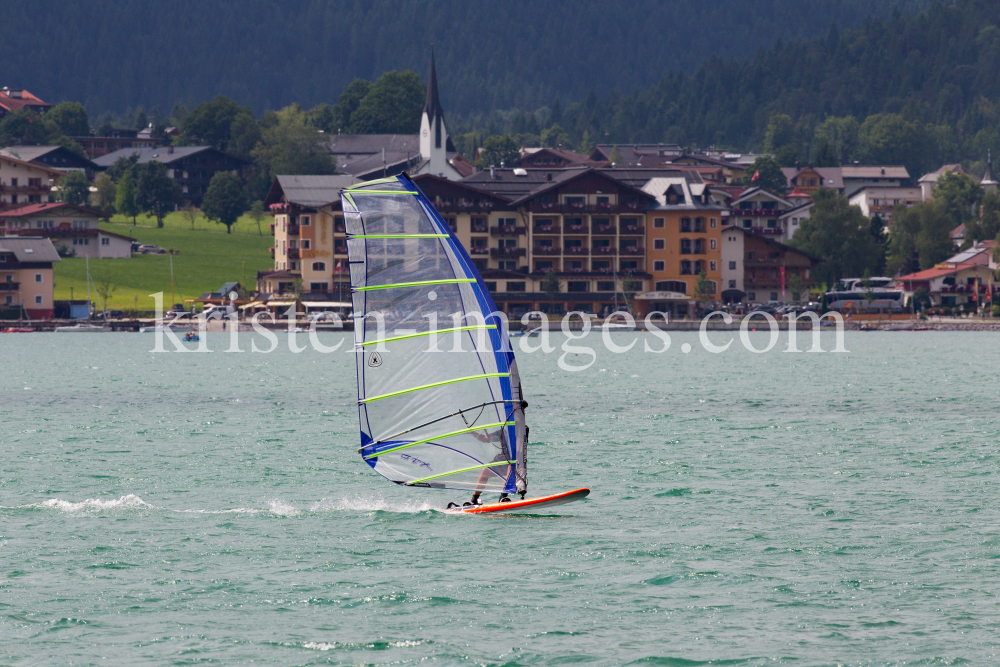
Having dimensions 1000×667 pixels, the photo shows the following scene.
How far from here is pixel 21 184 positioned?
14638cm

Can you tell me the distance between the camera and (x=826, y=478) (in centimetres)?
2962

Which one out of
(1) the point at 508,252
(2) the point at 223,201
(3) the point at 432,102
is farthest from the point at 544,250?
(3) the point at 432,102

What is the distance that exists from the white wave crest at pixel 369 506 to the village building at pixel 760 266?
328 ft

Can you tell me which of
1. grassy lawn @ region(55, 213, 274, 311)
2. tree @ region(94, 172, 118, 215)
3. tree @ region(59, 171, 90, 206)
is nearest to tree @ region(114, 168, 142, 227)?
grassy lawn @ region(55, 213, 274, 311)

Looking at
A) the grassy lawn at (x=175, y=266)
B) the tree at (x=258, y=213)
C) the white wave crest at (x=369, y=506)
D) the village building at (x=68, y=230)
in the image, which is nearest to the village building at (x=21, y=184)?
the village building at (x=68, y=230)

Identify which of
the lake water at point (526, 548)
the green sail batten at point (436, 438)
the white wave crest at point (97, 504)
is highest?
the green sail batten at point (436, 438)

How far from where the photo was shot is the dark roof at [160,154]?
597 ft

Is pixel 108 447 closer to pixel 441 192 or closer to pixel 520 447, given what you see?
pixel 520 447

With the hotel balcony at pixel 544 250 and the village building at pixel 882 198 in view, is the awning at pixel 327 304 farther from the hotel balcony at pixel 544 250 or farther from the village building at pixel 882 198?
the village building at pixel 882 198

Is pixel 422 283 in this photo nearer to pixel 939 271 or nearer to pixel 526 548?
pixel 526 548

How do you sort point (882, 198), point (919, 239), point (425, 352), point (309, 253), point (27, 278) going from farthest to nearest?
point (882, 198)
point (919, 239)
point (309, 253)
point (27, 278)
point (425, 352)

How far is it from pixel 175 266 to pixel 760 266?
55843 millimetres

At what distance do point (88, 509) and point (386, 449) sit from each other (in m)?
6.67

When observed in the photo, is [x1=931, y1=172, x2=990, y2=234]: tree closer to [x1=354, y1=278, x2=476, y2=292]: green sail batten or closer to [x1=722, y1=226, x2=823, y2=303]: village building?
[x1=722, y1=226, x2=823, y2=303]: village building
